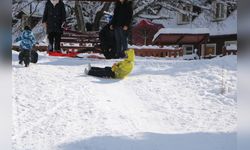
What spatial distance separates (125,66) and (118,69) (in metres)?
0.04

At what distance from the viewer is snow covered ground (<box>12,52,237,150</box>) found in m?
1.09

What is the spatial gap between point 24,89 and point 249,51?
0.59 meters


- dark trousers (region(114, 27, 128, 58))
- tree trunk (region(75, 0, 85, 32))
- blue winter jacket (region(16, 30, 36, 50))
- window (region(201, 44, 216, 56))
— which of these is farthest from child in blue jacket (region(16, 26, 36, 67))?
window (region(201, 44, 216, 56))

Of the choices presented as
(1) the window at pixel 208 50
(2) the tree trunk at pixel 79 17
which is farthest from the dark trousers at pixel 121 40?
(1) the window at pixel 208 50

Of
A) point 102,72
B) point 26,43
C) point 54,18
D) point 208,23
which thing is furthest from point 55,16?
point 208,23

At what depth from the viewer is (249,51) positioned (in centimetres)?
98

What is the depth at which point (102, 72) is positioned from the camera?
1.26m

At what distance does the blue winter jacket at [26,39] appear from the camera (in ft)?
3.66

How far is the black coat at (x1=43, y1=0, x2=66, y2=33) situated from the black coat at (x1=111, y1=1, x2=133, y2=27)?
0.47 ft

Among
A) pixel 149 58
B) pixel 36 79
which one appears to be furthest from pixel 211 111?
pixel 36 79

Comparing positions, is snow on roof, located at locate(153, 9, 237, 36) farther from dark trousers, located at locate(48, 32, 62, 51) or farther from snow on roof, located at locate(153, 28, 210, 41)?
dark trousers, located at locate(48, 32, 62, 51)

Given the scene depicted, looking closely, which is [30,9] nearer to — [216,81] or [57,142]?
[57,142]

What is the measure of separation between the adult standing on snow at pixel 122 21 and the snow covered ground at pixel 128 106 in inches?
3.0

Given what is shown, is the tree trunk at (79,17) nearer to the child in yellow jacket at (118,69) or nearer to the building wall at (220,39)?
the child in yellow jacket at (118,69)
